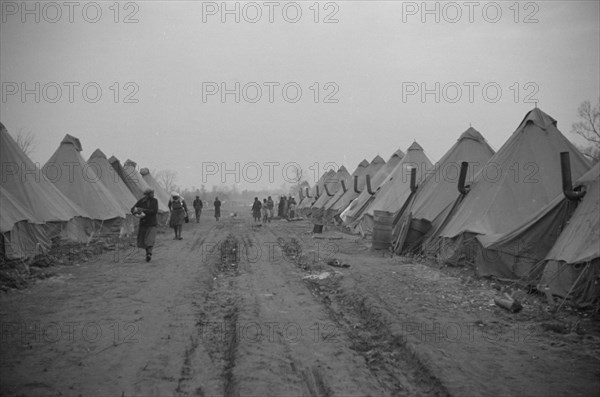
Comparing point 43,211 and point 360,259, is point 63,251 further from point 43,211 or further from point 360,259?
point 360,259

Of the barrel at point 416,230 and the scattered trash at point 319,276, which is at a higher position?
the barrel at point 416,230

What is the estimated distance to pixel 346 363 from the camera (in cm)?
436

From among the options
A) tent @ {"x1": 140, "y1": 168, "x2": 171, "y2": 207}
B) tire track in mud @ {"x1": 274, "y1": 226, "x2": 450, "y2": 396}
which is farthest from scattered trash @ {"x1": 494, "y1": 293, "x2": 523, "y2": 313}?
tent @ {"x1": 140, "y1": 168, "x2": 171, "y2": 207}

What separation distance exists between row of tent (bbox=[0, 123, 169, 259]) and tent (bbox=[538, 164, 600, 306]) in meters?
10.9

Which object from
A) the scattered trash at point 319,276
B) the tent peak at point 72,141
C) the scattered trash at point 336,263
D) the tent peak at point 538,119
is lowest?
the scattered trash at point 319,276

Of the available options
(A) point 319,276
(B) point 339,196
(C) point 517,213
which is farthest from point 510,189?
(B) point 339,196

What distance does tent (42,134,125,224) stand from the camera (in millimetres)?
15352

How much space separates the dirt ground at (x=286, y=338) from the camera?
3.87m

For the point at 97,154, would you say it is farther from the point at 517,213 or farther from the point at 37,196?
the point at 517,213

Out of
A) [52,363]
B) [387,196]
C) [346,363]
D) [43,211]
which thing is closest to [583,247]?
[346,363]

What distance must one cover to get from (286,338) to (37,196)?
10495 mm

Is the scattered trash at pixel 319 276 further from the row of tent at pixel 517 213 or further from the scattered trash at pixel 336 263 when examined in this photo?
the row of tent at pixel 517 213

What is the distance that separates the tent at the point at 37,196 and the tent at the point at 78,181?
5.72 ft

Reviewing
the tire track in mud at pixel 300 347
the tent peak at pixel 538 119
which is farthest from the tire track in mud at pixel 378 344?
the tent peak at pixel 538 119
